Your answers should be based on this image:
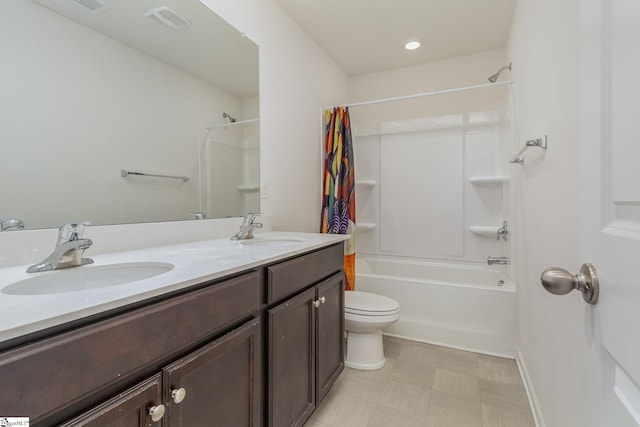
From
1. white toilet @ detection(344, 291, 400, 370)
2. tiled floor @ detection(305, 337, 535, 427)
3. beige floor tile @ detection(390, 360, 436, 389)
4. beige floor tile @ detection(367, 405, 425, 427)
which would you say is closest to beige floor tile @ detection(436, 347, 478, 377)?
tiled floor @ detection(305, 337, 535, 427)

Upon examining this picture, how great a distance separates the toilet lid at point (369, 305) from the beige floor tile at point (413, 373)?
1.26 feet

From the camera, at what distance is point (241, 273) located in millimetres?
959

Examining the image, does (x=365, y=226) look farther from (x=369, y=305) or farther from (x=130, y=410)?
(x=130, y=410)

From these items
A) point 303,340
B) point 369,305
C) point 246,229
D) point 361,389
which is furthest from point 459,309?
point 246,229

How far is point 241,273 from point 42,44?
976mm

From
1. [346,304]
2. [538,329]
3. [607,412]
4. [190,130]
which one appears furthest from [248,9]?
[538,329]

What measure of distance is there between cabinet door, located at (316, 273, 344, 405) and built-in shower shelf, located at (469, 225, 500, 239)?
162cm

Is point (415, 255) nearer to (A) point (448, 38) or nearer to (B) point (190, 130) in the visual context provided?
(A) point (448, 38)

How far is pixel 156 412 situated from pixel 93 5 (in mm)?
1349

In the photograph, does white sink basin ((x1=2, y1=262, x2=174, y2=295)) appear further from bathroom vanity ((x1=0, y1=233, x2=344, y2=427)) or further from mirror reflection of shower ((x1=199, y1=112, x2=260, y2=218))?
mirror reflection of shower ((x1=199, y1=112, x2=260, y2=218))

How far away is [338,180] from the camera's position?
249 centimetres

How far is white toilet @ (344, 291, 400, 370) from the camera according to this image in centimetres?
186

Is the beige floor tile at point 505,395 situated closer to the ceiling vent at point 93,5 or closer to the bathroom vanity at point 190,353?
the bathroom vanity at point 190,353

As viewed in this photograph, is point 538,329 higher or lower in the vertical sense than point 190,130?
lower
